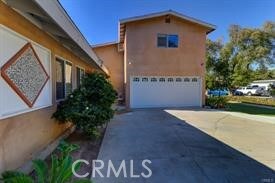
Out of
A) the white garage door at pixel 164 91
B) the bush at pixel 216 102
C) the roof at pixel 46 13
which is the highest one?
the roof at pixel 46 13

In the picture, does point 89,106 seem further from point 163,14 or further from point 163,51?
point 163,14

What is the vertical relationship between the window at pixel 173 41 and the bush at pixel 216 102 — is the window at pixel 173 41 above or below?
above

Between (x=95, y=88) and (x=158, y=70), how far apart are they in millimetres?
10172

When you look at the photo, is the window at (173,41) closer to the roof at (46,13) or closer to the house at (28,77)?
the house at (28,77)

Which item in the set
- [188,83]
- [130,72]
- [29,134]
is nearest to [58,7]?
[29,134]

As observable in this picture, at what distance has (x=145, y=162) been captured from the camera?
5.43 m

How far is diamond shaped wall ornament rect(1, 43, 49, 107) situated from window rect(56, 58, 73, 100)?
162 centimetres

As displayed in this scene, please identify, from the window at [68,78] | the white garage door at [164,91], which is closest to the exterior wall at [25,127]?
the window at [68,78]

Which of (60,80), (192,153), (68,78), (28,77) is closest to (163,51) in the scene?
(68,78)

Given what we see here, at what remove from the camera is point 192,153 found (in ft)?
20.0

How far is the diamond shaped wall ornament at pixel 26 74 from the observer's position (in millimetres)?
4129

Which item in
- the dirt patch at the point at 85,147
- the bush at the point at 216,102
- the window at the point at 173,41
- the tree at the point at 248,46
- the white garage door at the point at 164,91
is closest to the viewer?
the dirt patch at the point at 85,147

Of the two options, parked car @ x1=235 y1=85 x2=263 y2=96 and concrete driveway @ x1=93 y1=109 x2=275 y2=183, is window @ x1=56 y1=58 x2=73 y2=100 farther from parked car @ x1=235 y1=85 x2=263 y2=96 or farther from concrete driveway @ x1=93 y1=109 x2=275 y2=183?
parked car @ x1=235 y1=85 x2=263 y2=96

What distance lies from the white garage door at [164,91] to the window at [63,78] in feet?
26.9
